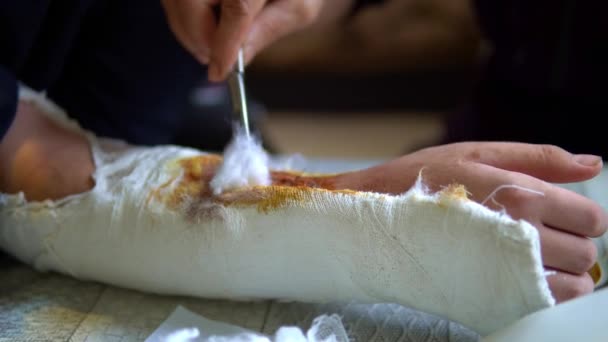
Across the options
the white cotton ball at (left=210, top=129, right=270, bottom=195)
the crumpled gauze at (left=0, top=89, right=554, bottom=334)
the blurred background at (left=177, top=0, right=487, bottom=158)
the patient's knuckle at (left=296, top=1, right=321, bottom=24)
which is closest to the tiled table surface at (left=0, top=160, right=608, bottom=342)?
the crumpled gauze at (left=0, top=89, right=554, bottom=334)

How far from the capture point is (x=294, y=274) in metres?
0.57

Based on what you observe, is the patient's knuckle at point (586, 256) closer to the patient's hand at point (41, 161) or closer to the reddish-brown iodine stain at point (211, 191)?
the reddish-brown iodine stain at point (211, 191)

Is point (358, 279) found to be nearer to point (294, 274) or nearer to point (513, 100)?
point (294, 274)

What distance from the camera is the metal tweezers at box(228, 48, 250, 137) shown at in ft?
2.29

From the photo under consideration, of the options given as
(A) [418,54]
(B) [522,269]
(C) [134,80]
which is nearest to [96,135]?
(C) [134,80]

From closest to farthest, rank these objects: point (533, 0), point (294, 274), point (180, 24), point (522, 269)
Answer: point (522, 269), point (294, 274), point (180, 24), point (533, 0)

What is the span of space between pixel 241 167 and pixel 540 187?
0.29 meters

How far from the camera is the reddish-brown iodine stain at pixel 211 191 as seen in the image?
571 millimetres

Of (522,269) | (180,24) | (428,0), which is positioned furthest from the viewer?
(428,0)

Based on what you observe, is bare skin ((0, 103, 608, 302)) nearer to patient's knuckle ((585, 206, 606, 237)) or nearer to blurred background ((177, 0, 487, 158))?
patient's knuckle ((585, 206, 606, 237))

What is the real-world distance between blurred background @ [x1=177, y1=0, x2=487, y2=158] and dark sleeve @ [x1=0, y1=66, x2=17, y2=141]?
1.13 m

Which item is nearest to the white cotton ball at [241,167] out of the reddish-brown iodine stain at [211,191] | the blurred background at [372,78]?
the reddish-brown iodine stain at [211,191]

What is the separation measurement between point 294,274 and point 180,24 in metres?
0.33

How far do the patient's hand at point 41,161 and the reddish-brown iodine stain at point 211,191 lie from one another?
0.10 meters
